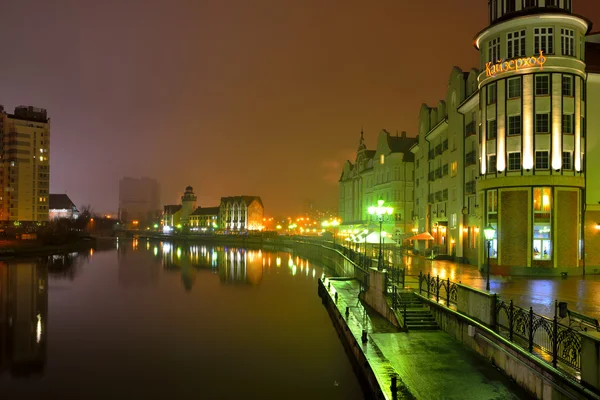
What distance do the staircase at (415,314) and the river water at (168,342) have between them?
3.44m

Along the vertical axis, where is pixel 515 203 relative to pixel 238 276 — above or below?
above

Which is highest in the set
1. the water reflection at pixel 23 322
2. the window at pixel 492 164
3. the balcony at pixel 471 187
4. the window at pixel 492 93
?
the window at pixel 492 93

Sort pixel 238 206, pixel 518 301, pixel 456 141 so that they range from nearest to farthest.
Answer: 1. pixel 518 301
2. pixel 456 141
3. pixel 238 206

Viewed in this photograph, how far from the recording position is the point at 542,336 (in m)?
13.9

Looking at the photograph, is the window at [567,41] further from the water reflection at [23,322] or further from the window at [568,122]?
the water reflection at [23,322]

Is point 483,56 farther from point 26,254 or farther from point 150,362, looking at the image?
point 26,254

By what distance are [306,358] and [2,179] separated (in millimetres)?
127446

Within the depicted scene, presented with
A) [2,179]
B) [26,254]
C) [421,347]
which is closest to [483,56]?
[421,347]

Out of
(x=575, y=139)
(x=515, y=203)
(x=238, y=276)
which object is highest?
(x=575, y=139)

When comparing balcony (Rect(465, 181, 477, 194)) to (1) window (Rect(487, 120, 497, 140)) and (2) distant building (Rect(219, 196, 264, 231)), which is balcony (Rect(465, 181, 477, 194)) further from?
(2) distant building (Rect(219, 196, 264, 231))

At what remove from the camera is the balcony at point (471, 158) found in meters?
38.5

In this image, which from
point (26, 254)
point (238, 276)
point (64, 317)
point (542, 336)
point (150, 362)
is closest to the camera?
point (542, 336)

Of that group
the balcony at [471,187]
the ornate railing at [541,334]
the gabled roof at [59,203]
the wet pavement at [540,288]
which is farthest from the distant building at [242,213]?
the ornate railing at [541,334]

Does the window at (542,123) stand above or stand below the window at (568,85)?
below
